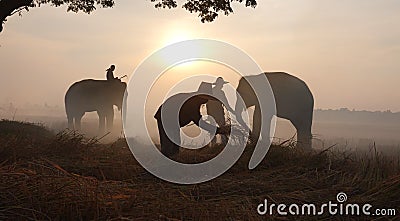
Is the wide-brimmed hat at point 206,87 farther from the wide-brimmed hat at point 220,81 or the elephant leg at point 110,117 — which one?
the elephant leg at point 110,117

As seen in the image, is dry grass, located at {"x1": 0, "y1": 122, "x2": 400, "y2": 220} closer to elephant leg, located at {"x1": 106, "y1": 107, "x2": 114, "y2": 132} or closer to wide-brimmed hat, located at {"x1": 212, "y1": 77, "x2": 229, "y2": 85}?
wide-brimmed hat, located at {"x1": 212, "y1": 77, "x2": 229, "y2": 85}

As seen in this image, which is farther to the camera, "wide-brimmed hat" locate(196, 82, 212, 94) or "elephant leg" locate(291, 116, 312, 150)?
"elephant leg" locate(291, 116, 312, 150)

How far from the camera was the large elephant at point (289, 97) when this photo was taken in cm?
1320

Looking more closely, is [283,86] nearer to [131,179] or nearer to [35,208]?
[131,179]

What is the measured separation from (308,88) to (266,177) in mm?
8266

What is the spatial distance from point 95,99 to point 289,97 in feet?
28.4

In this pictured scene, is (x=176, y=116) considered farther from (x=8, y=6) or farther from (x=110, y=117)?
(x=110, y=117)

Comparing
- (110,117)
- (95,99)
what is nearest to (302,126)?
(110,117)

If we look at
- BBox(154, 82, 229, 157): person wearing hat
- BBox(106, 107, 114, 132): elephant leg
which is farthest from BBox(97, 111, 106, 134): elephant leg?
BBox(154, 82, 229, 157): person wearing hat

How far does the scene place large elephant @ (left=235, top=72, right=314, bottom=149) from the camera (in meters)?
13.2

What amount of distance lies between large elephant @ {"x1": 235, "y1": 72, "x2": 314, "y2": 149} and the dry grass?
557 cm

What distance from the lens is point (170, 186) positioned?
18.2 feet

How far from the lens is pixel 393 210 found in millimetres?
4453

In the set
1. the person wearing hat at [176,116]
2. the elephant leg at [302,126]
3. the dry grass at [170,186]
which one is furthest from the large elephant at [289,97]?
the dry grass at [170,186]
